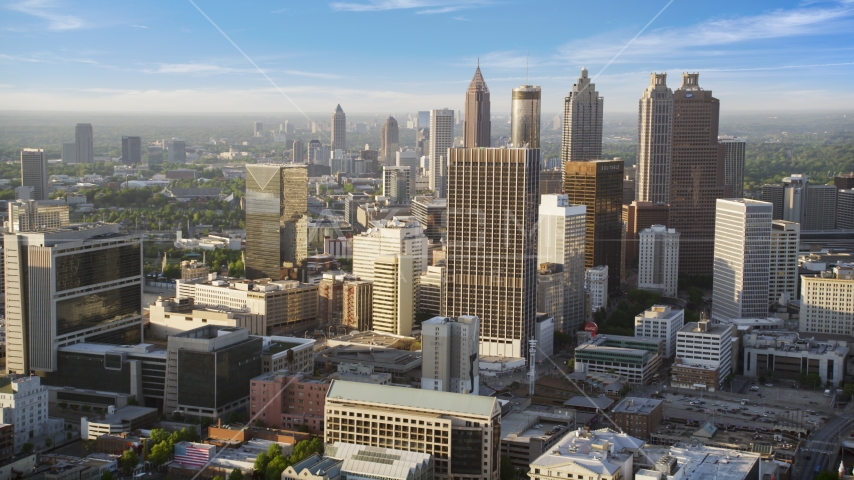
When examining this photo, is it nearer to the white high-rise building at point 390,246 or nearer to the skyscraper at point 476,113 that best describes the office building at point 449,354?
the white high-rise building at point 390,246

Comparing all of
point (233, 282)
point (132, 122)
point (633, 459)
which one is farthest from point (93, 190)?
point (633, 459)

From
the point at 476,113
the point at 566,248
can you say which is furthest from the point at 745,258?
the point at 476,113

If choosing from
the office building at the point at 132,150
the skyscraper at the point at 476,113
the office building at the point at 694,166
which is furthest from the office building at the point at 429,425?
the skyscraper at the point at 476,113

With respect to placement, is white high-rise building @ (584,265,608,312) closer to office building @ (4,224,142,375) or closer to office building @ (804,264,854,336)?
office building @ (804,264,854,336)

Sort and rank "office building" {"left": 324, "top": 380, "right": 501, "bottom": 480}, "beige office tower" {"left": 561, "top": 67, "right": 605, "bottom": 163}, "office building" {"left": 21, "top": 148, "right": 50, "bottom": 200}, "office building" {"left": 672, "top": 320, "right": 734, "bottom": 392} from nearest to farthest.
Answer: "office building" {"left": 324, "top": 380, "right": 501, "bottom": 480}, "office building" {"left": 672, "top": 320, "right": 734, "bottom": 392}, "office building" {"left": 21, "top": 148, "right": 50, "bottom": 200}, "beige office tower" {"left": 561, "top": 67, "right": 605, "bottom": 163}

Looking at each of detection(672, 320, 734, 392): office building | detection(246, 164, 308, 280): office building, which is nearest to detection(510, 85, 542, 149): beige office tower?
detection(246, 164, 308, 280): office building

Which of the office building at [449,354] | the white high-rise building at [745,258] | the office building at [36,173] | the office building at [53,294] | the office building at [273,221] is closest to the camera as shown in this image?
the office building at [449,354]

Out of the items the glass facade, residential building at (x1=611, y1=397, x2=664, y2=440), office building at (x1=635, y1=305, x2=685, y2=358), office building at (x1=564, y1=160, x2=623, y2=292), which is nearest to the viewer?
residential building at (x1=611, y1=397, x2=664, y2=440)

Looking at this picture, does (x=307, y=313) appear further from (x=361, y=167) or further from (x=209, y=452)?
(x=361, y=167)
